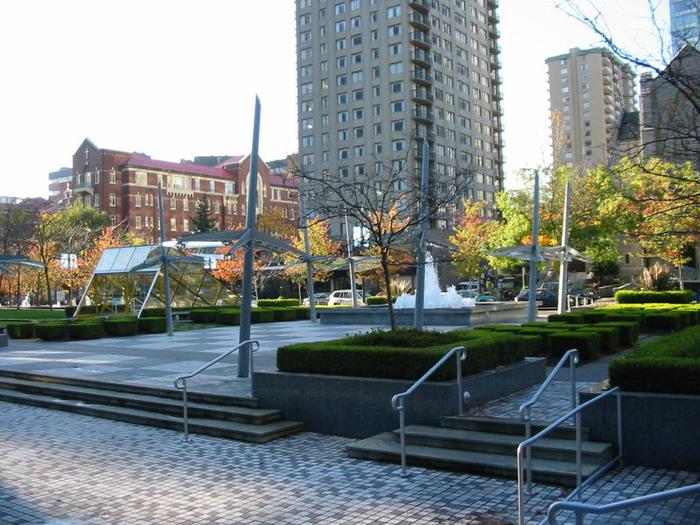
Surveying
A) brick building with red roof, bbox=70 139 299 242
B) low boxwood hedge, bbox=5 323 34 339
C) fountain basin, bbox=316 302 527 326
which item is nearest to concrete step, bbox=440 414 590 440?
fountain basin, bbox=316 302 527 326

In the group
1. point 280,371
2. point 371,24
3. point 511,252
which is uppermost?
point 371,24

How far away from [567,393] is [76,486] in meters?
6.93

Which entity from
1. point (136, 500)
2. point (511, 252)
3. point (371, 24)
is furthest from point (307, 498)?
point (371, 24)

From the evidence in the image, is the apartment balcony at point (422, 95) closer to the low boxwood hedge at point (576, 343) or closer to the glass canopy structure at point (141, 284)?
the glass canopy structure at point (141, 284)

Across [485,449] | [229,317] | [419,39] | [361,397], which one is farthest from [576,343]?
[419,39]

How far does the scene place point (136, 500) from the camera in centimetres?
686

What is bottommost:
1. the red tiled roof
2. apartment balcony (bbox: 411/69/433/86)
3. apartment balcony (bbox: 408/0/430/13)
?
the red tiled roof

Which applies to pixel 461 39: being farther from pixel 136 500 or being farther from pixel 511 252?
pixel 136 500

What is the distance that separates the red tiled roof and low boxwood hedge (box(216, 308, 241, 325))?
2540 inches

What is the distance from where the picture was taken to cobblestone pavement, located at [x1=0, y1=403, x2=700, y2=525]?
6195 mm

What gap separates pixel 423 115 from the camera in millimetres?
83188

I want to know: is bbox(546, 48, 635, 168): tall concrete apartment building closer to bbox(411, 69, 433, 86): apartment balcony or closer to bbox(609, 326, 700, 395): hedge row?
bbox(411, 69, 433, 86): apartment balcony

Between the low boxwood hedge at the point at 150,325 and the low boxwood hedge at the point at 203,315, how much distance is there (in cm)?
488

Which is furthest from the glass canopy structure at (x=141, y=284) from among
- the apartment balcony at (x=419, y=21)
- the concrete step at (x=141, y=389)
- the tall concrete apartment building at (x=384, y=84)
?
the apartment balcony at (x=419, y=21)
